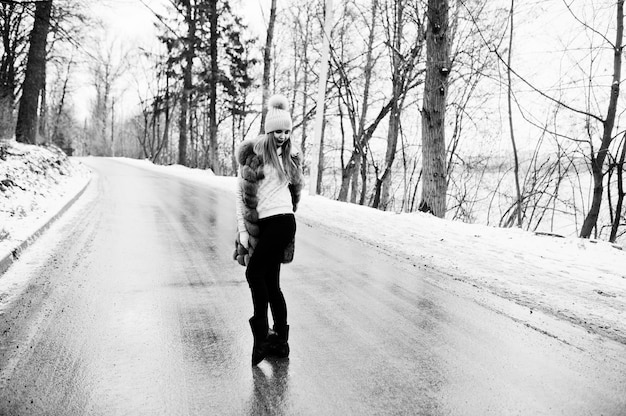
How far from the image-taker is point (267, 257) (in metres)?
2.84

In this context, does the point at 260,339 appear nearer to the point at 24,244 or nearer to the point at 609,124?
the point at 24,244

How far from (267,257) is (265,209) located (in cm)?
33

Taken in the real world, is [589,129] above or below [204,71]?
below

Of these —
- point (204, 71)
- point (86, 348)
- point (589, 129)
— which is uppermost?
point (204, 71)

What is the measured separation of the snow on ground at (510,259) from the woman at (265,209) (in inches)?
112

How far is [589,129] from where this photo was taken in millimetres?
12961

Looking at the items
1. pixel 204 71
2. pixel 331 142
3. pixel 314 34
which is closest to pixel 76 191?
pixel 314 34

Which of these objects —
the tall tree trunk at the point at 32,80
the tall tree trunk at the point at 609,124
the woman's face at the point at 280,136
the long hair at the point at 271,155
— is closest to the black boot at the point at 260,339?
the long hair at the point at 271,155

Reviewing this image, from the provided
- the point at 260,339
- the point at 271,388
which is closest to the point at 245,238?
the point at 260,339

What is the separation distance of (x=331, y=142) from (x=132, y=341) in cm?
2610

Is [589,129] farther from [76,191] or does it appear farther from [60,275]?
[76,191]

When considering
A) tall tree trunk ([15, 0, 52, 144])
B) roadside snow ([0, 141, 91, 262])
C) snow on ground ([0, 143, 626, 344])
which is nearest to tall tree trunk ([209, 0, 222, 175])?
roadside snow ([0, 141, 91, 262])

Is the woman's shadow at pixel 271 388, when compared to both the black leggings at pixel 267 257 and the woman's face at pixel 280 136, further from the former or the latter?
the woman's face at pixel 280 136

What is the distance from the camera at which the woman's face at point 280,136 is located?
2814 mm
